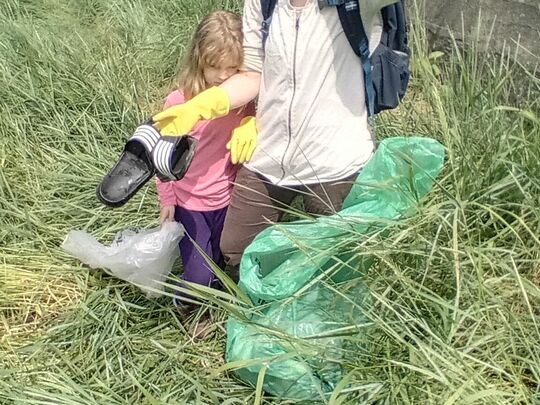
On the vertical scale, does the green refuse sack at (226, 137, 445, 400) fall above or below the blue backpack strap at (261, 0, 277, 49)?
below

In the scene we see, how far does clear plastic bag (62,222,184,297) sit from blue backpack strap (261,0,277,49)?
684mm

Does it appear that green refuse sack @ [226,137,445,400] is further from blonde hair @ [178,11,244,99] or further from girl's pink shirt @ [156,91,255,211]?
blonde hair @ [178,11,244,99]

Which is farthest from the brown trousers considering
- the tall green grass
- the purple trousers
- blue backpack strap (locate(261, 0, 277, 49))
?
blue backpack strap (locate(261, 0, 277, 49))

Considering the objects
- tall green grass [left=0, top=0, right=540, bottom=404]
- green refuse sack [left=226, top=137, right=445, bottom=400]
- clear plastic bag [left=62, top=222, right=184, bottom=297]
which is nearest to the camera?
tall green grass [left=0, top=0, right=540, bottom=404]

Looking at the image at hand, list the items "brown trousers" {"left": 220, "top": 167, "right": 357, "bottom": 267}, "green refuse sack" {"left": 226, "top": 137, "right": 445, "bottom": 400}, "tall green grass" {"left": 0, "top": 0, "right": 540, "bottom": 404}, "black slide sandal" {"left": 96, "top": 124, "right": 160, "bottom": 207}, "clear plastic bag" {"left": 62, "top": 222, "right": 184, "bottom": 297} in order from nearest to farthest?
"tall green grass" {"left": 0, "top": 0, "right": 540, "bottom": 404}
"green refuse sack" {"left": 226, "top": 137, "right": 445, "bottom": 400}
"brown trousers" {"left": 220, "top": 167, "right": 357, "bottom": 267}
"black slide sandal" {"left": 96, "top": 124, "right": 160, "bottom": 207}
"clear plastic bag" {"left": 62, "top": 222, "right": 184, "bottom": 297}

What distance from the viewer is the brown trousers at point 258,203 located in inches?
89.4

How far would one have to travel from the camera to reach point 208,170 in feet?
8.24

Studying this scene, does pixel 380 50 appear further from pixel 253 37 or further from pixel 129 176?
pixel 129 176

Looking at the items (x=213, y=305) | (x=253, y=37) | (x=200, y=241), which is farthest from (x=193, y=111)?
(x=213, y=305)

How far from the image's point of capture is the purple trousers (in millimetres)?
2564

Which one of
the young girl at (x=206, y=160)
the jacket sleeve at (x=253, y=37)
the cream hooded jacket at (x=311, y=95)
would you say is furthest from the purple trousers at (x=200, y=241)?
the jacket sleeve at (x=253, y=37)

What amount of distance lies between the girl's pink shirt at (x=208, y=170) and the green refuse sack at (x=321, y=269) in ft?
1.34

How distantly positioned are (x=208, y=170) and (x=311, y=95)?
1.59 feet

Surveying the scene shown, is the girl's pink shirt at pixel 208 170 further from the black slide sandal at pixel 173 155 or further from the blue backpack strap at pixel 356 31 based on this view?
the blue backpack strap at pixel 356 31
